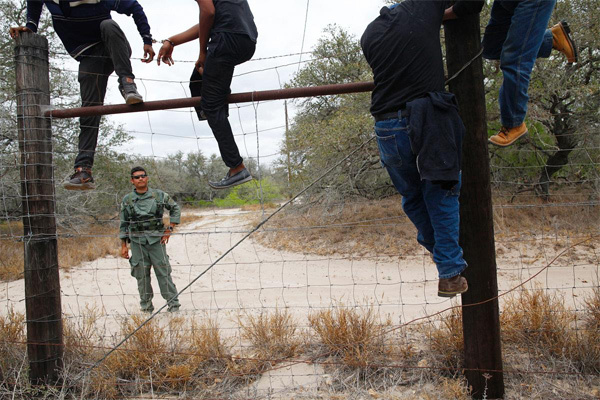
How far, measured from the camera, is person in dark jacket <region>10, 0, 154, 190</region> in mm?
3180

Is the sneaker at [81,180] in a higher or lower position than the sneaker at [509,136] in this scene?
lower

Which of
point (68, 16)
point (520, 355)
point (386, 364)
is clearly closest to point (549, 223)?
point (520, 355)

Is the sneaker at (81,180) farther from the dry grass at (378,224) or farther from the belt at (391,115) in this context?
the dry grass at (378,224)

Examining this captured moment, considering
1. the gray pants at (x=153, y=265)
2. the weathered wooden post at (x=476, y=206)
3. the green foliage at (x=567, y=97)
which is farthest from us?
the green foliage at (x=567, y=97)

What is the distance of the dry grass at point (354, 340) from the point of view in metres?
3.40

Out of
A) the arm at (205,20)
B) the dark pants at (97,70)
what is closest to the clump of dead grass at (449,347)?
the arm at (205,20)

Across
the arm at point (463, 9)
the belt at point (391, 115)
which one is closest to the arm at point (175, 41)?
the belt at point (391, 115)

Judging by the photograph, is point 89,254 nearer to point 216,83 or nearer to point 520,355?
point 216,83

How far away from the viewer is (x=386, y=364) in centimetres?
336

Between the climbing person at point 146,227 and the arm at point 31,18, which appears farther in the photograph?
the climbing person at point 146,227

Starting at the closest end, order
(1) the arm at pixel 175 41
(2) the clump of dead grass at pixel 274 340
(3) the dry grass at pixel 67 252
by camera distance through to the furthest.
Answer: (1) the arm at pixel 175 41
(2) the clump of dead grass at pixel 274 340
(3) the dry grass at pixel 67 252

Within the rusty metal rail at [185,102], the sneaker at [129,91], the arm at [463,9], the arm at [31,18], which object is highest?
the arm at [31,18]

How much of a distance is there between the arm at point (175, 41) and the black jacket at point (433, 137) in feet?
6.10

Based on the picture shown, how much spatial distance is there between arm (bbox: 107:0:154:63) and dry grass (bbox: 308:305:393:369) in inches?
108
